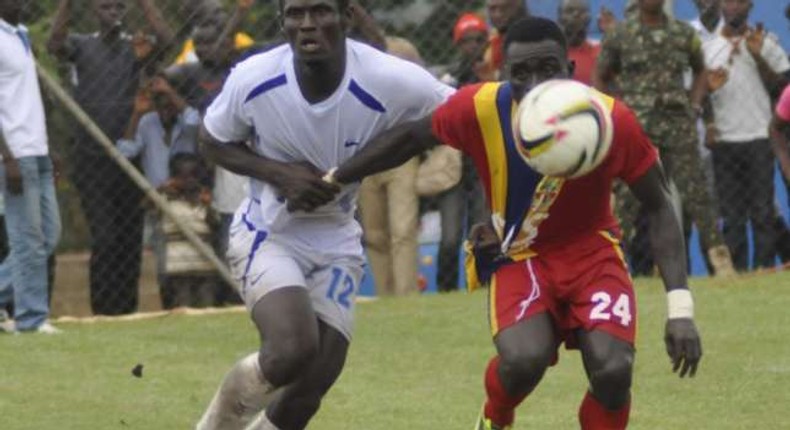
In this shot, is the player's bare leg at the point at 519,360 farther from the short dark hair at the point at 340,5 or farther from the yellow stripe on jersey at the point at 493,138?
the short dark hair at the point at 340,5

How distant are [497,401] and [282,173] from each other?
45.5 inches

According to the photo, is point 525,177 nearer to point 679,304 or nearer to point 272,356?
point 679,304

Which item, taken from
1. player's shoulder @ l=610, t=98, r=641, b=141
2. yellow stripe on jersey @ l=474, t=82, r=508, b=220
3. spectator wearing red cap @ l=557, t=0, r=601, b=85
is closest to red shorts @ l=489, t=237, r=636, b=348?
yellow stripe on jersey @ l=474, t=82, r=508, b=220

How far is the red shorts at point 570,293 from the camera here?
26.2 ft

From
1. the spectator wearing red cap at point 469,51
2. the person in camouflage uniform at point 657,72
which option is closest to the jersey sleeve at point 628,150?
the person in camouflage uniform at point 657,72

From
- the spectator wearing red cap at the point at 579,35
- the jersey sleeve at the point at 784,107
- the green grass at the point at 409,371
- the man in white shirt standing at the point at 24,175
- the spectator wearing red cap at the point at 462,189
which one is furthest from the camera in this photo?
the spectator wearing red cap at the point at 462,189

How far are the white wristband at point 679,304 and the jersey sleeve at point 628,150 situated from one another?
1.42 ft

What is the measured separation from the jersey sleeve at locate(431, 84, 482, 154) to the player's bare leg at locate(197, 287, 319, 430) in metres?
0.79

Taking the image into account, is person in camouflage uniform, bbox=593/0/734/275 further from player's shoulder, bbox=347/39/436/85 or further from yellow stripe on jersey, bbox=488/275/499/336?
yellow stripe on jersey, bbox=488/275/499/336

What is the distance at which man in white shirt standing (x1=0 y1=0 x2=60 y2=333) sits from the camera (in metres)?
12.8

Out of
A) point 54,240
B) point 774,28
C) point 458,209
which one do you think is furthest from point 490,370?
point 774,28

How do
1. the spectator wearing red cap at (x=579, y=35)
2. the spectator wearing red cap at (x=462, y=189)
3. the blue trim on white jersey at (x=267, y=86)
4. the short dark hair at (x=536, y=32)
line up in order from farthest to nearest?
the spectator wearing red cap at (x=462, y=189)
the spectator wearing red cap at (x=579, y=35)
the blue trim on white jersey at (x=267, y=86)
the short dark hair at (x=536, y=32)

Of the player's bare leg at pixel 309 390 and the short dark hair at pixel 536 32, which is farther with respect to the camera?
the player's bare leg at pixel 309 390

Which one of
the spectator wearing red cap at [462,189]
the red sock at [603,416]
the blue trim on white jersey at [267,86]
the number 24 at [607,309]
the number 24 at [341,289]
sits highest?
the blue trim on white jersey at [267,86]
